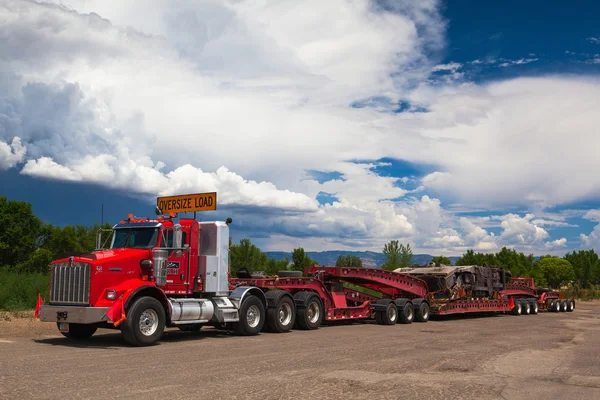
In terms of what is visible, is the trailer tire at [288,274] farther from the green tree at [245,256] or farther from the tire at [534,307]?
the green tree at [245,256]

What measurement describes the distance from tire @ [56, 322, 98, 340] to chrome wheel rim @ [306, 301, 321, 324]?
7.22 meters

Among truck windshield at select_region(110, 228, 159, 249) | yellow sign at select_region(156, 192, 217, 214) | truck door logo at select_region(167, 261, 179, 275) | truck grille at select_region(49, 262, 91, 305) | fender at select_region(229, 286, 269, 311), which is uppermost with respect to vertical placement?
yellow sign at select_region(156, 192, 217, 214)

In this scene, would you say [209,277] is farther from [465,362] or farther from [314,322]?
[465,362]

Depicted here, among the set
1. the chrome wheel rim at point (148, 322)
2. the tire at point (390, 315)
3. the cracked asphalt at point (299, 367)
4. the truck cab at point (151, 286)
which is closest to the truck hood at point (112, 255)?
the truck cab at point (151, 286)

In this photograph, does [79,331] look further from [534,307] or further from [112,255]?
[534,307]

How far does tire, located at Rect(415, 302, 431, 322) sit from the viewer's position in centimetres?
2409

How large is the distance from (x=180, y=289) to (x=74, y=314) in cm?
312

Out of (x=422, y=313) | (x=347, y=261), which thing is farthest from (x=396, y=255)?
(x=422, y=313)

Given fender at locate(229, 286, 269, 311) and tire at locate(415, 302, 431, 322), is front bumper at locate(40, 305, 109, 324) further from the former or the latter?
tire at locate(415, 302, 431, 322)

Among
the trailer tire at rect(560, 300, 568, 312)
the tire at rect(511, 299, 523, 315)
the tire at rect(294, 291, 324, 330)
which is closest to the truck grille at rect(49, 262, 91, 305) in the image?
the tire at rect(294, 291, 324, 330)

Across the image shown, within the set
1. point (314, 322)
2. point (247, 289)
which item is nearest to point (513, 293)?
point (314, 322)

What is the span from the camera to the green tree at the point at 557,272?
110125 millimetres

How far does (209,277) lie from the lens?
16625mm

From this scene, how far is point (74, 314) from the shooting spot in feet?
44.5
